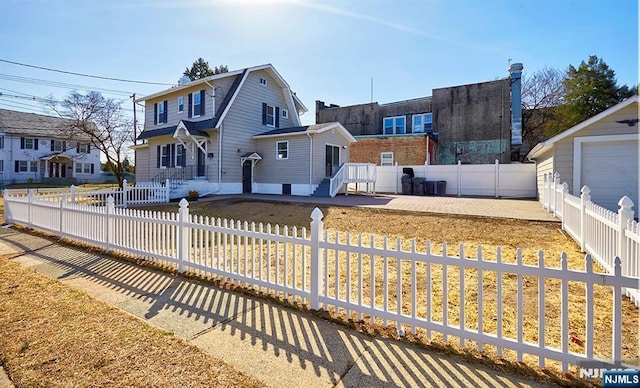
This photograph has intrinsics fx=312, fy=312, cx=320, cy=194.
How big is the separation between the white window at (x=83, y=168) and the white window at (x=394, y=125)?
3925 cm

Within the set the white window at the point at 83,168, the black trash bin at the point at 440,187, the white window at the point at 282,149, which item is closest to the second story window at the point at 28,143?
the white window at the point at 83,168

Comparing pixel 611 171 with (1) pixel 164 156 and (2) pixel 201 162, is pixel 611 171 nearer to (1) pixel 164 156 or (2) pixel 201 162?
(2) pixel 201 162

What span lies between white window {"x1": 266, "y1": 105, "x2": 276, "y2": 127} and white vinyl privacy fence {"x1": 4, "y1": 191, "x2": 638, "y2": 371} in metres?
14.9

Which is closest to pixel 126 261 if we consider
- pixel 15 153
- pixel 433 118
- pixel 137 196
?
pixel 137 196

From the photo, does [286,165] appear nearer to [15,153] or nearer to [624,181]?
[624,181]

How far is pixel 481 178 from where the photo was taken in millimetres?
18547

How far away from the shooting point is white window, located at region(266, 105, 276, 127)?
69.5 ft

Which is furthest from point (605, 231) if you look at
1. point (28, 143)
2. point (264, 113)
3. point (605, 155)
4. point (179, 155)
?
point (28, 143)

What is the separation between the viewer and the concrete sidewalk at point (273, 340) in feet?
8.41

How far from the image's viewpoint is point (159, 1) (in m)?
10.3

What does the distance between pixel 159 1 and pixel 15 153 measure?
39622mm

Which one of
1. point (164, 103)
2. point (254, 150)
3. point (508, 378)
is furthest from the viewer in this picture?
point (164, 103)

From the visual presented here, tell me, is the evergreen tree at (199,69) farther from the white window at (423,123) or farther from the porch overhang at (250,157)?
the white window at (423,123)

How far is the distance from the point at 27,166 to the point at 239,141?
34.7m
